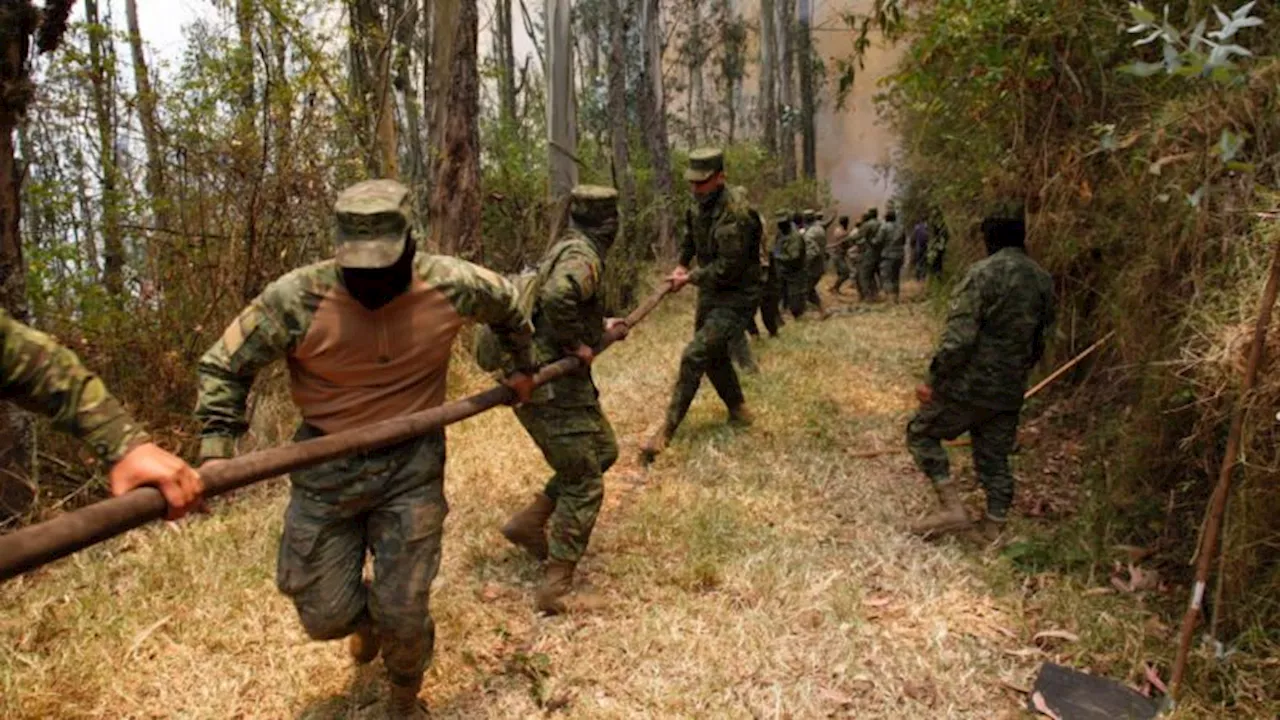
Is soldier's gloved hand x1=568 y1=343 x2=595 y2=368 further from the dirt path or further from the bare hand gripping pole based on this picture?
the dirt path

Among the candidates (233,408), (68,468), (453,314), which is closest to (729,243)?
(453,314)

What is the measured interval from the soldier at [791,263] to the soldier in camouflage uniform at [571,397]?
23.9ft

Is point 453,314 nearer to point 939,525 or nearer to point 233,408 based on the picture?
point 233,408

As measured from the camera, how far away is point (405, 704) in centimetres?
286

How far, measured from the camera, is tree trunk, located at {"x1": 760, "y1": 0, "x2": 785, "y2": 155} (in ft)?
84.0

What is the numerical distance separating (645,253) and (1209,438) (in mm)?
11526

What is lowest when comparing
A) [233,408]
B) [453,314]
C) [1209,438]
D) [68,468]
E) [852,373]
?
[852,373]

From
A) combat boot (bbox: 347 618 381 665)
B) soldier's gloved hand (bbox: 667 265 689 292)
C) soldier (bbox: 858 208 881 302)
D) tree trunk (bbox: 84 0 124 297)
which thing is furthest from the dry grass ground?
soldier (bbox: 858 208 881 302)

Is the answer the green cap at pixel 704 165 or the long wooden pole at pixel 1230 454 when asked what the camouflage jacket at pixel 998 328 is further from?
the green cap at pixel 704 165

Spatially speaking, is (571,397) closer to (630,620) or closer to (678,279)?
(630,620)

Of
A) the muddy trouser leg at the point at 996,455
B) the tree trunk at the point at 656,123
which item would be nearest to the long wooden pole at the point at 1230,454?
the muddy trouser leg at the point at 996,455

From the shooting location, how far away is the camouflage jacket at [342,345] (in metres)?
2.48

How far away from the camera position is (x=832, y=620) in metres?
3.58

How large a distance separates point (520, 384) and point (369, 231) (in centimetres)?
92
